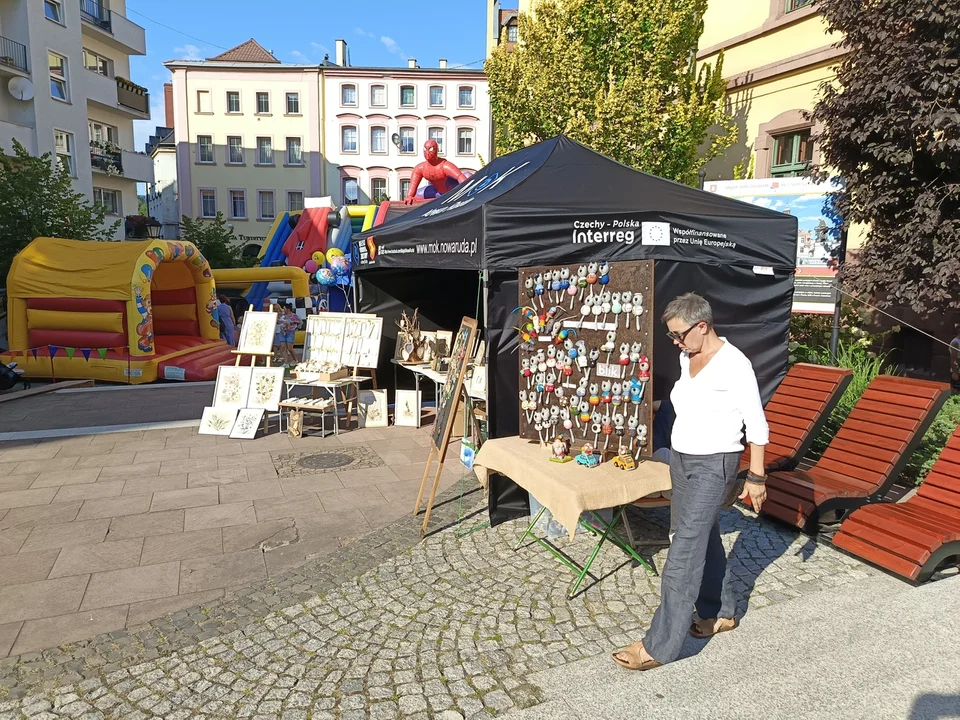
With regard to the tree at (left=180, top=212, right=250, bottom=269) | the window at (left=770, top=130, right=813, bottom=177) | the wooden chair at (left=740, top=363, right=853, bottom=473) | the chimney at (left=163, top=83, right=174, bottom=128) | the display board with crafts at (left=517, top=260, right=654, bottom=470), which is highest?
the chimney at (left=163, top=83, right=174, bottom=128)

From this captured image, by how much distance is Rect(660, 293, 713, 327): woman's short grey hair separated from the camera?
3.17 m

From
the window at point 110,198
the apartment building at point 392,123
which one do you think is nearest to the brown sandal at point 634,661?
the window at point 110,198

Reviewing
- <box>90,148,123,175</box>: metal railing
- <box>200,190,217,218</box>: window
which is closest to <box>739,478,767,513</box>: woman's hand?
<box>90,148,123,175</box>: metal railing

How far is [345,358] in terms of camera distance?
8641mm

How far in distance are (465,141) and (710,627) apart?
39.8 m

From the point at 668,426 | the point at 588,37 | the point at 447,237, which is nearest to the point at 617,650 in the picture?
the point at 668,426

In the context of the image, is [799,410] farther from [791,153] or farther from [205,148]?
[205,148]

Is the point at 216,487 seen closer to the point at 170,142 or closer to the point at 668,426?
the point at 668,426

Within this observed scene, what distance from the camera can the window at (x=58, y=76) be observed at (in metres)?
24.3

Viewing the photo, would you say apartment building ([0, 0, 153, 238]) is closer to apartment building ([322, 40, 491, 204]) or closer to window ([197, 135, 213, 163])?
window ([197, 135, 213, 163])

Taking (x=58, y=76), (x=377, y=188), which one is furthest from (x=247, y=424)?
(x=377, y=188)

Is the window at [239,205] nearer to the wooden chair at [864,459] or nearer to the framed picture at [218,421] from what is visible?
the framed picture at [218,421]

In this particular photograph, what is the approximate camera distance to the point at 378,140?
39.6m

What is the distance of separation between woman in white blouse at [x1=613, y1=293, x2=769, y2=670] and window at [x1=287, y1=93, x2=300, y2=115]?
40.1 meters
